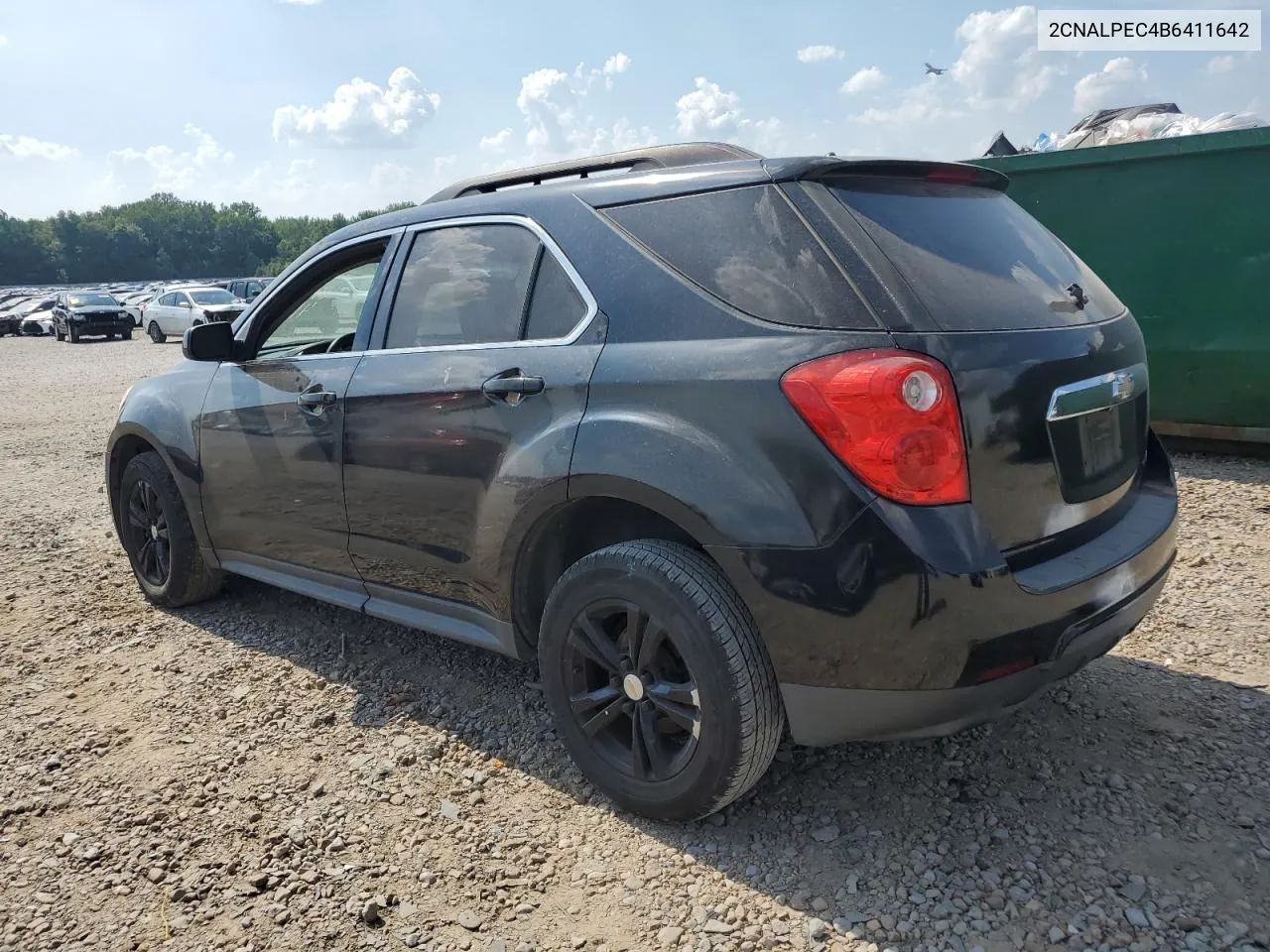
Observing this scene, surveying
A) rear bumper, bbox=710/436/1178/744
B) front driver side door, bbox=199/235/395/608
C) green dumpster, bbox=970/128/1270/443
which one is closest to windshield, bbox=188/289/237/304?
green dumpster, bbox=970/128/1270/443

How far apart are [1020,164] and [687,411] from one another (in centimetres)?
553

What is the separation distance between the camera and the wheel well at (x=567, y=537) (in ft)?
8.94

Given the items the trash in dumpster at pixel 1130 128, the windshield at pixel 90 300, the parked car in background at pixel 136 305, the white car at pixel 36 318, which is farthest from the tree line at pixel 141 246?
the trash in dumpster at pixel 1130 128

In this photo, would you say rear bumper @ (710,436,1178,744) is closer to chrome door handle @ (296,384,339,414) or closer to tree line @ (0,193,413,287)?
chrome door handle @ (296,384,339,414)

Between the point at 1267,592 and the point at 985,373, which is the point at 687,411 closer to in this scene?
the point at 985,373

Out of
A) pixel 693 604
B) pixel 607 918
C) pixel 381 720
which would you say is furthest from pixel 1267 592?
pixel 381 720

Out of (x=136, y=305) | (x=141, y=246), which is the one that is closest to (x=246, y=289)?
(x=136, y=305)

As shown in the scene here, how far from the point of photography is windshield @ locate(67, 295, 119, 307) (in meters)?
29.1

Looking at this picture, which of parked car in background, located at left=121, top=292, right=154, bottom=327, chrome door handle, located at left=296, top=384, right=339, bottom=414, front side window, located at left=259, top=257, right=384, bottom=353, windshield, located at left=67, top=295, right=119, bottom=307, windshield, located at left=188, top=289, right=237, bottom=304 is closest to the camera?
chrome door handle, located at left=296, top=384, right=339, bottom=414

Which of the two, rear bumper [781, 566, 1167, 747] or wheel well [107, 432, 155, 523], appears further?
wheel well [107, 432, 155, 523]

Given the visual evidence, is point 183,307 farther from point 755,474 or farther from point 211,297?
point 755,474

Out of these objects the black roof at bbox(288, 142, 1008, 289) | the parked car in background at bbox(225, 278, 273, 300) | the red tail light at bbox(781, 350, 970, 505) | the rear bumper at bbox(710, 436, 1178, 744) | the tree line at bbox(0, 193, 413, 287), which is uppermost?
the tree line at bbox(0, 193, 413, 287)

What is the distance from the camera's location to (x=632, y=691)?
2637mm

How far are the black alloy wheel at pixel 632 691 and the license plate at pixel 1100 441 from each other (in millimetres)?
1180
